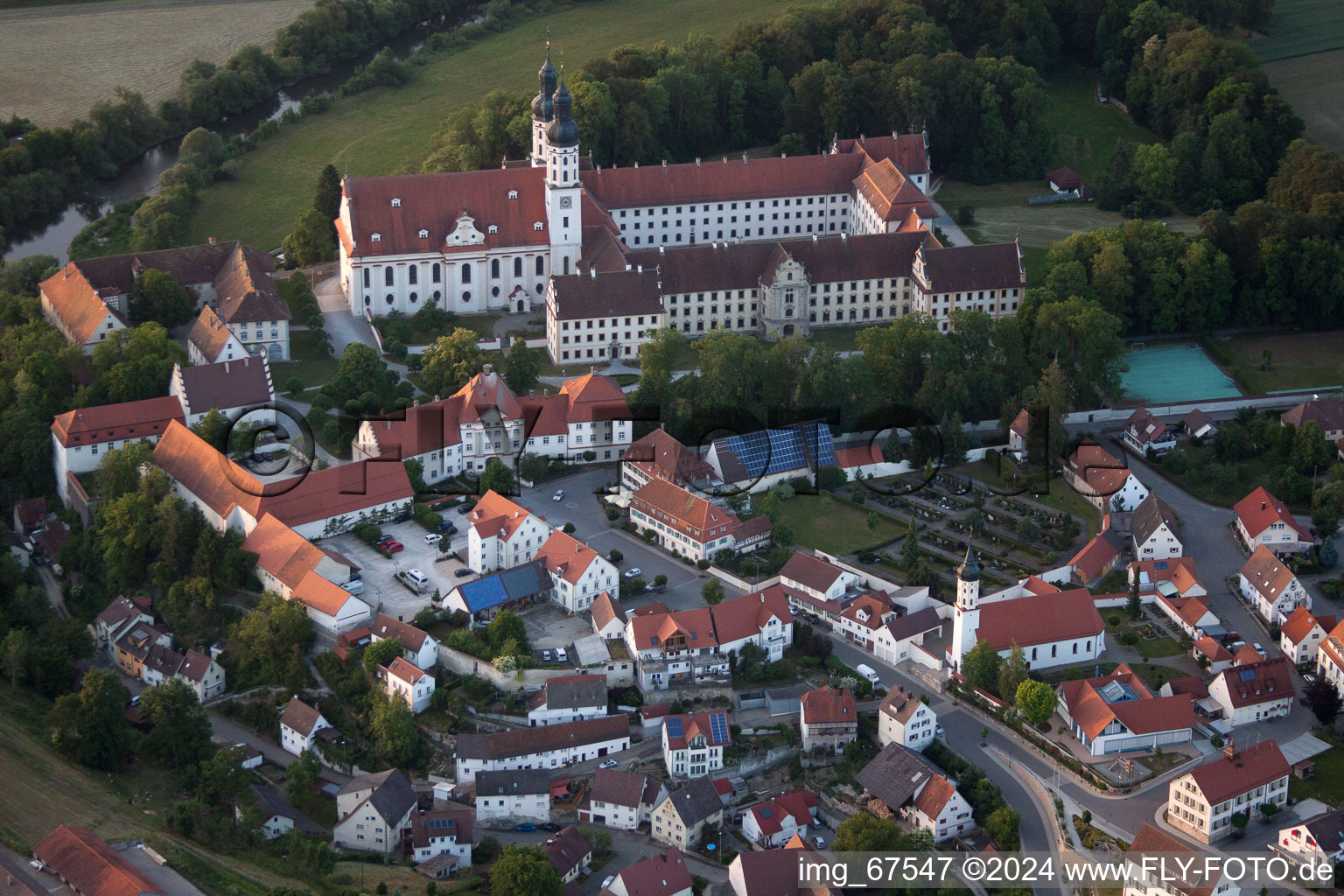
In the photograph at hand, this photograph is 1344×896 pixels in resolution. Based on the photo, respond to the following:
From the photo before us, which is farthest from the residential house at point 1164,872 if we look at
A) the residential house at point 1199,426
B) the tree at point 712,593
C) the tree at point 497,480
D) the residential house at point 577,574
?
the tree at point 497,480

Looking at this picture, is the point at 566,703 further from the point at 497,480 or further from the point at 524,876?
the point at 497,480

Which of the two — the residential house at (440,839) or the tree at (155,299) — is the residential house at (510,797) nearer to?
the residential house at (440,839)

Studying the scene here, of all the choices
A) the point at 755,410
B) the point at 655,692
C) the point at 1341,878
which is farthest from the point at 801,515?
the point at 1341,878

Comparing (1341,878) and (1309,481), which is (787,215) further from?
(1341,878)

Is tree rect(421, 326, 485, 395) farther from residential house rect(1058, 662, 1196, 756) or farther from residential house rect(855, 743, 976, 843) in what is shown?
residential house rect(1058, 662, 1196, 756)

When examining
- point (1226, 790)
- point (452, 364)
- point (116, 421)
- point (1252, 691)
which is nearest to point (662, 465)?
point (452, 364)

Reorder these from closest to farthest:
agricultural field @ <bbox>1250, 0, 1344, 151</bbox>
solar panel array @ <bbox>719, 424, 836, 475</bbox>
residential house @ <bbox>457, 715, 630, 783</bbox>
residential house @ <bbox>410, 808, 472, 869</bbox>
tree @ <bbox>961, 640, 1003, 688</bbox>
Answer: residential house @ <bbox>410, 808, 472, 869</bbox> < residential house @ <bbox>457, 715, 630, 783</bbox> < tree @ <bbox>961, 640, 1003, 688</bbox> < solar panel array @ <bbox>719, 424, 836, 475</bbox> < agricultural field @ <bbox>1250, 0, 1344, 151</bbox>

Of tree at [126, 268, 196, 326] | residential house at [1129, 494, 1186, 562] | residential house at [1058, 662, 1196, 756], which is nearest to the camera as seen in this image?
residential house at [1058, 662, 1196, 756]

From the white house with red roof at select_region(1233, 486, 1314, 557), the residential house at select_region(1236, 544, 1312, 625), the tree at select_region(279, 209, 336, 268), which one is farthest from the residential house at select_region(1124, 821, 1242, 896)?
the tree at select_region(279, 209, 336, 268)
